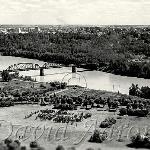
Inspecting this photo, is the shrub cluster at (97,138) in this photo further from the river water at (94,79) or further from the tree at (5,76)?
the tree at (5,76)

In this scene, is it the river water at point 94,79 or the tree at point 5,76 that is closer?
the river water at point 94,79

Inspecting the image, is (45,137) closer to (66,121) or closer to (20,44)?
(66,121)

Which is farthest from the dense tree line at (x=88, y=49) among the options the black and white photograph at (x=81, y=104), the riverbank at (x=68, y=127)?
the riverbank at (x=68, y=127)

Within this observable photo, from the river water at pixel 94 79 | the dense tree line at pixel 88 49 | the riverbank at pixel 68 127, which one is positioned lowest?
the riverbank at pixel 68 127

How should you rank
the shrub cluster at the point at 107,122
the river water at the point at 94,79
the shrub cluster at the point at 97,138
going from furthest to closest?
1. the river water at the point at 94,79
2. the shrub cluster at the point at 107,122
3. the shrub cluster at the point at 97,138

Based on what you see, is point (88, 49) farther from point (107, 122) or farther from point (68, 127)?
point (68, 127)

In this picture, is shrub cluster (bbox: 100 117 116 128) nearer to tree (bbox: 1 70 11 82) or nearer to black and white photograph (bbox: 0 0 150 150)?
black and white photograph (bbox: 0 0 150 150)

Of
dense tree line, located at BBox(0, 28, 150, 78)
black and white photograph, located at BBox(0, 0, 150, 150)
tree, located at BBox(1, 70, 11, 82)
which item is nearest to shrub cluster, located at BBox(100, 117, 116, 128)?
black and white photograph, located at BBox(0, 0, 150, 150)

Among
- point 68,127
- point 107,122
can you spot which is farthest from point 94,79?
point 68,127

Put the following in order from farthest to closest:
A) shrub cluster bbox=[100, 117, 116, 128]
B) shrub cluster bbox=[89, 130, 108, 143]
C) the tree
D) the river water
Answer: the tree < the river water < shrub cluster bbox=[100, 117, 116, 128] < shrub cluster bbox=[89, 130, 108, 143]
